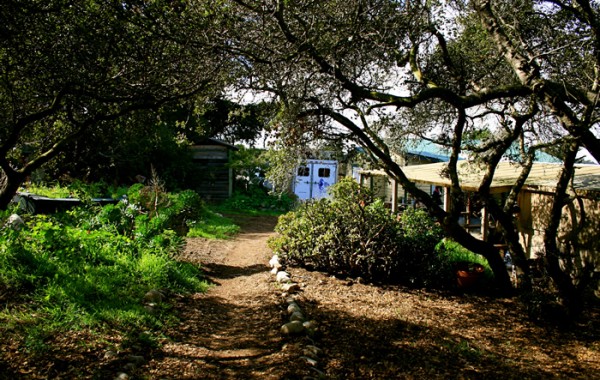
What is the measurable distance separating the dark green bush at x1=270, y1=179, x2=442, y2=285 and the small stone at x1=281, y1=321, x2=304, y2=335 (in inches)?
114

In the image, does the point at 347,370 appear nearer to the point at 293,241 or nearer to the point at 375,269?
the point at 375,269

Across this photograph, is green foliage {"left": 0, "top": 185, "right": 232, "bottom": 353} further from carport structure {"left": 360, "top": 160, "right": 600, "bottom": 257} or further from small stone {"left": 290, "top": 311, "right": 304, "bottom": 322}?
carport structure {"left": 360, "top": 160, "right": 600, "bottom": 257}

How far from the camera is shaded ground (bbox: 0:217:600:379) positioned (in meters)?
3.86

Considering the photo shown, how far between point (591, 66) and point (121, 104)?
20.1 feet

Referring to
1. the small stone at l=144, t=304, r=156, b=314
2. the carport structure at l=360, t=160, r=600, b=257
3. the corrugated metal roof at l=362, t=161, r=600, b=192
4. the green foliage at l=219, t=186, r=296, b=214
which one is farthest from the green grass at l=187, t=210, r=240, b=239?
the small stone at l=144, t=304, r=156, b=314

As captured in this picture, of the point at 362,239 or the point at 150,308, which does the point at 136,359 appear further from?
the point at 362,239

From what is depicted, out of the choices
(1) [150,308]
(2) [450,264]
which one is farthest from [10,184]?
(2) [450,264]

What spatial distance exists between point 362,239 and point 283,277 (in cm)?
149

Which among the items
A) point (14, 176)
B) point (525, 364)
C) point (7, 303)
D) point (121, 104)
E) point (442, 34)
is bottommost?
point (525, 364)

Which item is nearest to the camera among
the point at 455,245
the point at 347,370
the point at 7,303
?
the point at 347,370

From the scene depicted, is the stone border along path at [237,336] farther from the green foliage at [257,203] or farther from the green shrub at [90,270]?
the green foliage at [257,203]

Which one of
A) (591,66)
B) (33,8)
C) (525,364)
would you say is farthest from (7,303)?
(591,66)

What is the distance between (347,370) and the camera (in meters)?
4.12

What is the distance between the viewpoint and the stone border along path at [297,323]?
167 inches
